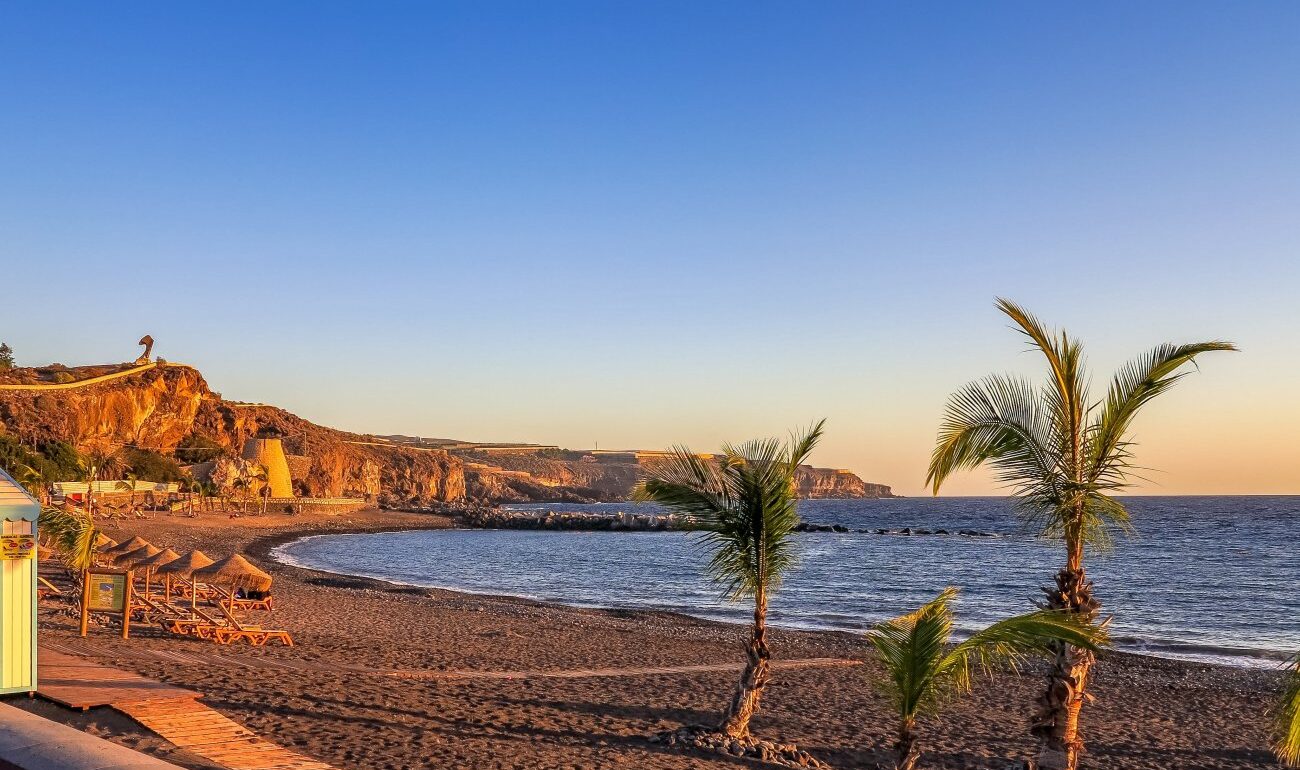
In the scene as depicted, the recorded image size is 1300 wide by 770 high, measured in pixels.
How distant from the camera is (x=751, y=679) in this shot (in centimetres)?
1019

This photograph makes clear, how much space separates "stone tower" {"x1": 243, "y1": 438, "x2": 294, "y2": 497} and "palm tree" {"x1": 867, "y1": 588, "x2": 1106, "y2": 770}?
302ft

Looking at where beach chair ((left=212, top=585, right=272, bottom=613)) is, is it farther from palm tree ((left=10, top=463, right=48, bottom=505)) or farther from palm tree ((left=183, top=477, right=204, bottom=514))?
palm tree ((left=183, top=477, right=204, bottom=514))

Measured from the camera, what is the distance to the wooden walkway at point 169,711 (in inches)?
299

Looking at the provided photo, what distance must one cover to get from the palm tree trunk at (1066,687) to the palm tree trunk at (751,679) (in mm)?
2976

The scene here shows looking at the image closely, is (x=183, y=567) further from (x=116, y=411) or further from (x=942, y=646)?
(x=116, y=411)

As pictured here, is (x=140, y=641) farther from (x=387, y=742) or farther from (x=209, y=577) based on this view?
(x=387, y=742)

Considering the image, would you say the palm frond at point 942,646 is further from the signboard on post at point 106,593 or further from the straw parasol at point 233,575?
the straw parasol at point 233,575

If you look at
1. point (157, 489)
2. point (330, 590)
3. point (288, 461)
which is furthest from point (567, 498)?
point (330, 590)

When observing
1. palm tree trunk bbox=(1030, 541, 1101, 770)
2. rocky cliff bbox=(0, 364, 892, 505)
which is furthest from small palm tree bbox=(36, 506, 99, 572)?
rocky cliff bbox=(0, 364, 892, 505)

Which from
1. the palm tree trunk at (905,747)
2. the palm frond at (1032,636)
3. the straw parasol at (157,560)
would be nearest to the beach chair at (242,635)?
the straw parasol at (157,560)

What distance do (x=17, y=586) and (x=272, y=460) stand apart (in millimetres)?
91737

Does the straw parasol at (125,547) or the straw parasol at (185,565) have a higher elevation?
the straw parasol at (185,565)

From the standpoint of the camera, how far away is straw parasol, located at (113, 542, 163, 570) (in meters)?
18.8

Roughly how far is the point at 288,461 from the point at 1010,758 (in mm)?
107500
